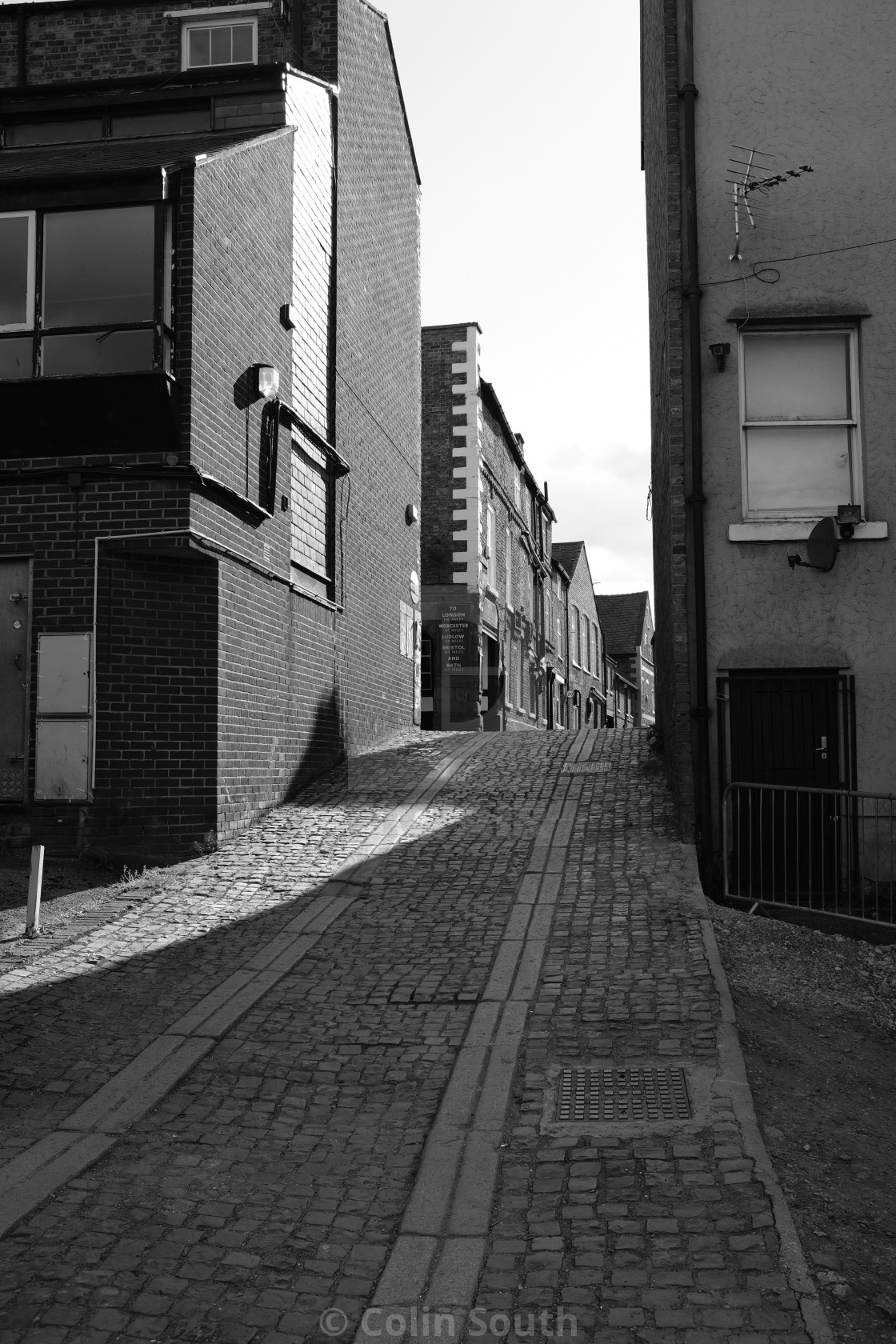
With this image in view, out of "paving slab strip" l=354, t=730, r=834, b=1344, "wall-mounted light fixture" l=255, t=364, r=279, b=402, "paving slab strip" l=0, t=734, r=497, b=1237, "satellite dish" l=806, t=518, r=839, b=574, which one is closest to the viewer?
"paving slab strip" l=354, t=730, r=834, b=1344

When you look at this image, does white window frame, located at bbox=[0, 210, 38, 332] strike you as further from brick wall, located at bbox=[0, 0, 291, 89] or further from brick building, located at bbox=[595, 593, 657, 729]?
brick building, located at bbox=[595, 593, 657, 729]

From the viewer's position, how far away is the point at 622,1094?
234 inches

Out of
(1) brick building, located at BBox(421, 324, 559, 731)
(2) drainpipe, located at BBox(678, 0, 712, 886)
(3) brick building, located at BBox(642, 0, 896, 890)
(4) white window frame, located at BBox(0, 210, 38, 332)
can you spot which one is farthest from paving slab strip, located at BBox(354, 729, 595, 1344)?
(1) brick building, located at BBox(421, 324, 559, 731)

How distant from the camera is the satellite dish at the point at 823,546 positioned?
35.4 ft

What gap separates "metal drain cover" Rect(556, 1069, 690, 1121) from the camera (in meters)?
5.73

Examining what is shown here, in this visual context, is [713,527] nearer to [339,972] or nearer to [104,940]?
[339,972]

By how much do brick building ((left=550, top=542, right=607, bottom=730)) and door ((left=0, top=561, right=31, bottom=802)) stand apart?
3039cm

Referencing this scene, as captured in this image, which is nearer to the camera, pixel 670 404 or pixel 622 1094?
pixel 622 1094

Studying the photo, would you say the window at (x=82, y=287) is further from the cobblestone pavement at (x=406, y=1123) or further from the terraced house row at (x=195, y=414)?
the cobblestone pavement at (x=406, y=1123)

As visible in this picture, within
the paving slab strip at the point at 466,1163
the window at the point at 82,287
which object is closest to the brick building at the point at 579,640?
the window at the point at 82,287

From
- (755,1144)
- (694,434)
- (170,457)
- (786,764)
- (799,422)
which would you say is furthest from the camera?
(799,422)

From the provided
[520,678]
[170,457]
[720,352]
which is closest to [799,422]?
[720,352]

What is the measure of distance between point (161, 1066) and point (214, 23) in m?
16.4

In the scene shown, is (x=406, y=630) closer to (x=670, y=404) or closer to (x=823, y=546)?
(x=670, y=404)
